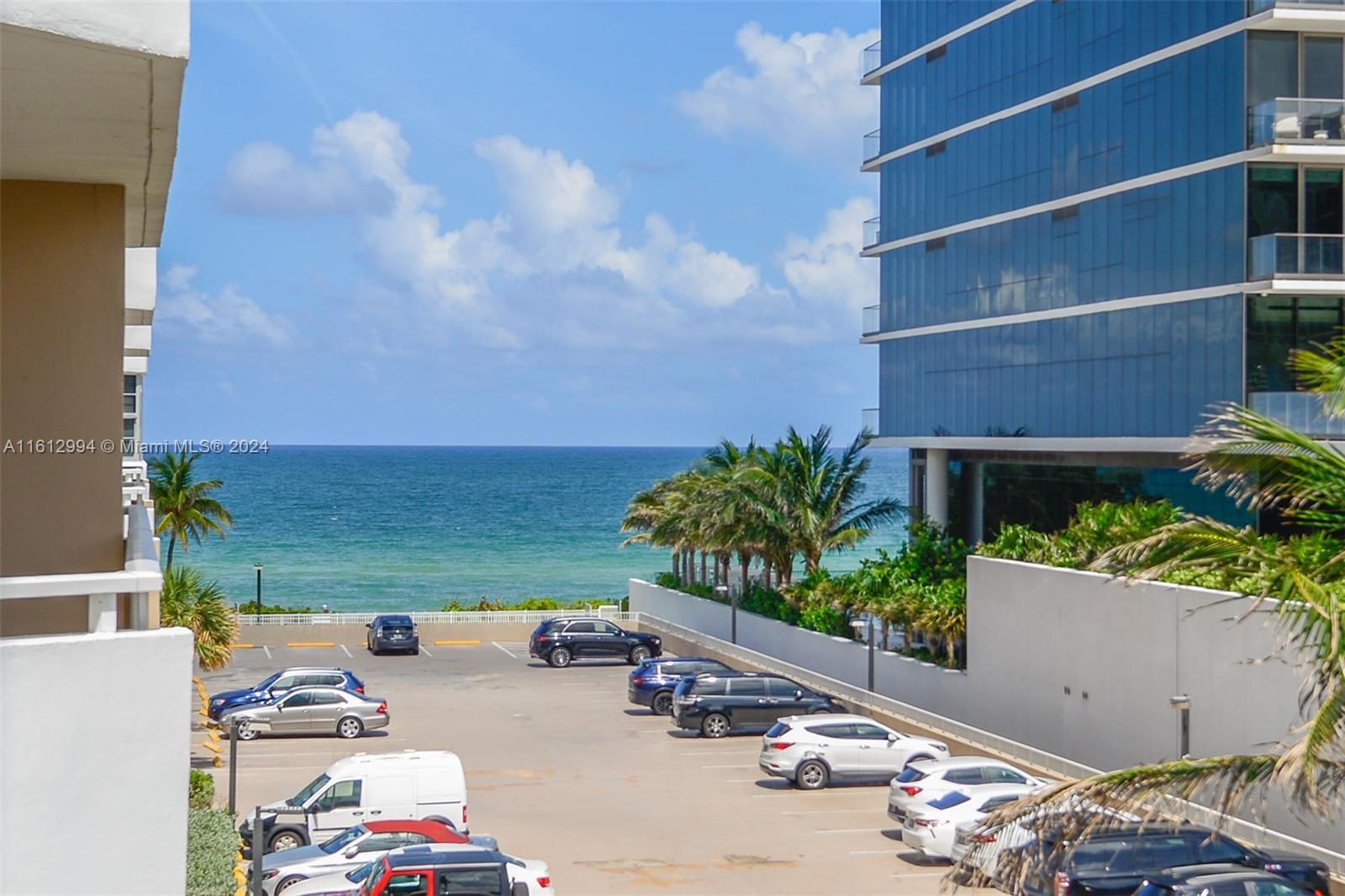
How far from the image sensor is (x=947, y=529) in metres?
46.0

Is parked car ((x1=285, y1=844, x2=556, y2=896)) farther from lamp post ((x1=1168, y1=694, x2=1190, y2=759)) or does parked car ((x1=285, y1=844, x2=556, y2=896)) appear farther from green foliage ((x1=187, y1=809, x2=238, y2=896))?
lamp post ((x1=1168, y1=694, x2=1190, y2=759))

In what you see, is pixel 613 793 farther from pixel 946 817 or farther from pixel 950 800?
pixel 946 817

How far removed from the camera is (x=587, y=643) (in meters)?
47.9


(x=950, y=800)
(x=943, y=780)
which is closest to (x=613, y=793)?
(x=943, y=780)

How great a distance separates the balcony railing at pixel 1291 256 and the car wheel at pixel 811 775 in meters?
14.6

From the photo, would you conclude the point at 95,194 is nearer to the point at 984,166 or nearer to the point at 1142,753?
the point at 1142,753

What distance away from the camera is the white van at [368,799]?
2383 cm

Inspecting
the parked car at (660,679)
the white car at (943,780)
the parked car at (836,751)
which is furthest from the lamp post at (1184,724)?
the parked car at (660,679)

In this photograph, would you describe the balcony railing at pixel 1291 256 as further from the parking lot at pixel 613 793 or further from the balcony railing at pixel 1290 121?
the parking lot at pixel 613 793

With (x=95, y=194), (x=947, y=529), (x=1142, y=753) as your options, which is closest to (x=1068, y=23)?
(x=947, y=529)

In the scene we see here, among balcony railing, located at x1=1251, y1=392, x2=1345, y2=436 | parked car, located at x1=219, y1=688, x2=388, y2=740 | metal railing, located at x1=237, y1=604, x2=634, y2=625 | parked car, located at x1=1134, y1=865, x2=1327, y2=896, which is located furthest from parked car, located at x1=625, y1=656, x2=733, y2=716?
parked car, located at x1=1134, y1=865, x2=1327, y2=896

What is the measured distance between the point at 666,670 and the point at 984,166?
→ 1748 centimetres

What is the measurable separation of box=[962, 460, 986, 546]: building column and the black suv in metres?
11.1

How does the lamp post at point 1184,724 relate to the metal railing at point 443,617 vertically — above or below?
above
